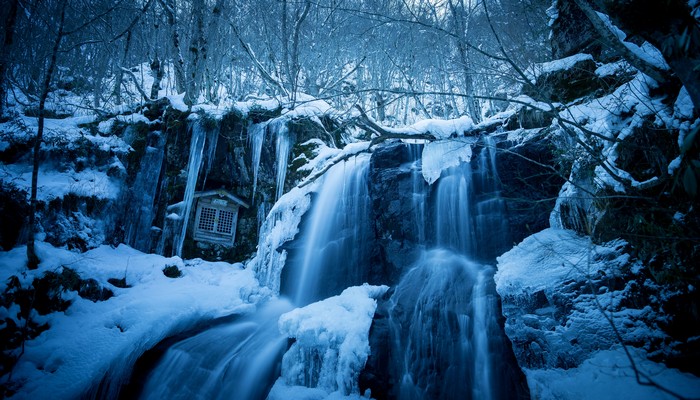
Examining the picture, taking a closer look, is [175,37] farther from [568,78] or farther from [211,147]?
[568,78]

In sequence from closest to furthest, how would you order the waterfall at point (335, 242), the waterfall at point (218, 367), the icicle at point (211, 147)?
1. the waterfall at point (218, 367)
2. the waterfall at point (335, 242)
3. the icicle at point (211, 147)

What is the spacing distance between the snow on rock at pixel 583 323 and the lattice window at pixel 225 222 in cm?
882

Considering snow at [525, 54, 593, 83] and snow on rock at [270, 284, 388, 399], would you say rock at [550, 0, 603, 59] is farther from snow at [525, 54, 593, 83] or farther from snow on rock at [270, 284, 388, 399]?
snow on rock at [270, 284, 388, 399]

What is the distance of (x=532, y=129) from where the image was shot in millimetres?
6840

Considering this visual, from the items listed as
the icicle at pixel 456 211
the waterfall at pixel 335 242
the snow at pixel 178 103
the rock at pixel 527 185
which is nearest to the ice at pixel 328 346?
the waterfall at pixel 335 242

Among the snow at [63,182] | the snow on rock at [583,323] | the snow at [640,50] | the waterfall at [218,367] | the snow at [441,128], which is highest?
the snow at [441,128]

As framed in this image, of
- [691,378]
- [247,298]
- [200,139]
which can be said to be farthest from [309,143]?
[691,378]

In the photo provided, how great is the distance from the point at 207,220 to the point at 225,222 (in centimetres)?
59

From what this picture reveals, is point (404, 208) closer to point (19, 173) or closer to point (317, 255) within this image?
point (317, 255)

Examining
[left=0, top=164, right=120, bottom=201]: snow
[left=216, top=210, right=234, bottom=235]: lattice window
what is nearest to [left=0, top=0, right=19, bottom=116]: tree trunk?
[left=0, top=164, right=120, bottom=201]: snow

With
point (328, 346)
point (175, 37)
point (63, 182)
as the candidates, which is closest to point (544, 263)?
point (328, 346)

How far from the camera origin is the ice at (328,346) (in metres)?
4.54

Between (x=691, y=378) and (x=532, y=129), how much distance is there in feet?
17.4

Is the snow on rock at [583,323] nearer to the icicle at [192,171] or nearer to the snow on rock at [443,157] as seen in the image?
the snow on rock at [443,157]
